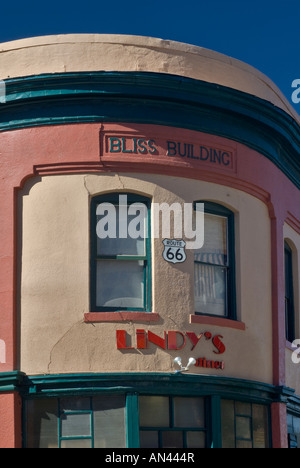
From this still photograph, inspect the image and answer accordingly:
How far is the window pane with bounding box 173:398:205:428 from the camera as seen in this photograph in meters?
20.2

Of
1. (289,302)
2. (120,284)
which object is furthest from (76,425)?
(289,302)

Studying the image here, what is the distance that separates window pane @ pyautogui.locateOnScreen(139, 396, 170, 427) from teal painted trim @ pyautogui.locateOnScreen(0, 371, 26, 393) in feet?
6.63

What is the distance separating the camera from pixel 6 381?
19766mm

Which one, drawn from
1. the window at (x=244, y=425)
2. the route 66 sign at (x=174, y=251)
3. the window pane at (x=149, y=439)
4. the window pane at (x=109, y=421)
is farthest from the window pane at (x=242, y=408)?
the route 66 sign at (x=174, y=251)

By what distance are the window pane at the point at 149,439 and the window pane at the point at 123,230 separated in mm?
3049

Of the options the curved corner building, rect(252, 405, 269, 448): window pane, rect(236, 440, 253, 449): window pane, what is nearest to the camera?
the curved corner building

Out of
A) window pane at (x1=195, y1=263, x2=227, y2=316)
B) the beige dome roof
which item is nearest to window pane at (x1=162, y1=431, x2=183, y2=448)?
window pane at (x1=195, y1=263, x2=227, y2=316)

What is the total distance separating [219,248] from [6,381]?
4.59m

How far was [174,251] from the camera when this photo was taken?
20.6m

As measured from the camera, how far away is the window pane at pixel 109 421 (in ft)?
64.4

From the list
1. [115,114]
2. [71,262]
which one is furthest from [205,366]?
[115,114]

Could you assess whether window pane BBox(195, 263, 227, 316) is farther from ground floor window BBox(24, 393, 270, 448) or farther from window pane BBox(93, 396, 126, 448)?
window pane BBox(93, 396, 126, 448)

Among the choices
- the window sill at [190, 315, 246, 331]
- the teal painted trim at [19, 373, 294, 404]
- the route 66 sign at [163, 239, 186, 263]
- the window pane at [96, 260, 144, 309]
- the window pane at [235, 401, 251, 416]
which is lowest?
the window pane at [235, 401, 251, 416]

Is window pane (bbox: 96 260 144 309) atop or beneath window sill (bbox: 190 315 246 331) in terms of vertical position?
atop
